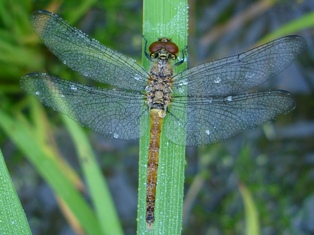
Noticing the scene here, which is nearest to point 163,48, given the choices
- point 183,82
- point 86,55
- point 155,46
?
point 155,46

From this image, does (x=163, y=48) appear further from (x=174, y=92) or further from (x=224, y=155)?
(x=224, y=155)

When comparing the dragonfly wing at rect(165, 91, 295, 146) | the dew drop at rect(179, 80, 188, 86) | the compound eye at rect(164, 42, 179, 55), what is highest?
the compound eye at rect(164, 42, 179, 55)

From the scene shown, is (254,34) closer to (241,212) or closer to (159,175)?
(241,212)

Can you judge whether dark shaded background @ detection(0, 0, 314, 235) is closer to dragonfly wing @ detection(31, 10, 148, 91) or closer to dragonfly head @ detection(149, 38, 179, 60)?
dragonfly wing @ detection(31, 10, 148, 91)

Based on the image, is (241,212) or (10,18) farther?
(241,212)

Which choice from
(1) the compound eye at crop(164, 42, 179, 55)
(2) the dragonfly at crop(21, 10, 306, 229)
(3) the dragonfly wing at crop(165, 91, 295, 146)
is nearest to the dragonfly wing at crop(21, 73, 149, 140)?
(2) the dragonfly at crop(21, 10, 306, 229)

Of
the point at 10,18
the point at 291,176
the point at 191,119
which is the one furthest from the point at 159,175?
the point at 291,176

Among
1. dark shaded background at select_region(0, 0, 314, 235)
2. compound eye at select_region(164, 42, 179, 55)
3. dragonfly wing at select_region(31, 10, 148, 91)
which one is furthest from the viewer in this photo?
dark shaded background at select_region(0, 0, 314, 235)
